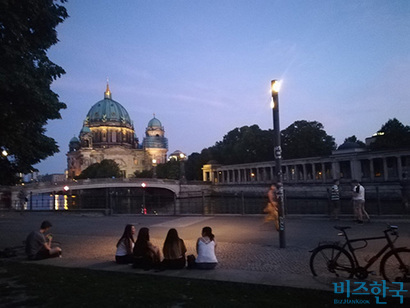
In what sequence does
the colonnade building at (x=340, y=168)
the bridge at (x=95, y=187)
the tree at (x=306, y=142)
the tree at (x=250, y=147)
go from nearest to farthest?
the bridge at (x=95, y=187), the colonnade building at (x=340, y=168), the tree at (x=306, y=142), the tree at (x=250, y=147)

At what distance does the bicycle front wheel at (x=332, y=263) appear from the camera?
6.41 m

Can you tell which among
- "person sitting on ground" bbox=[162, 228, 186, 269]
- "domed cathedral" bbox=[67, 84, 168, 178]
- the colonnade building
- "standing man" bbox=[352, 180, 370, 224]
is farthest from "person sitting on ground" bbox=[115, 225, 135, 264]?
"domed cathedral" bbox=[67, 84, 168, 178]

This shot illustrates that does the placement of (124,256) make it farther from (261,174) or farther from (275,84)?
(261,174)

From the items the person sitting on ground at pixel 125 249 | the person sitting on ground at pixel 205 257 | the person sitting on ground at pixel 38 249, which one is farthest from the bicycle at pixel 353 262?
the person sitting on ground at pixel 38 249

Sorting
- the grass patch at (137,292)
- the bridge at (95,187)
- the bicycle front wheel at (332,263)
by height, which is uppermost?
the bridge at (95,187)

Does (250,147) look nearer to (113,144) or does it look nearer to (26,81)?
(26,81)

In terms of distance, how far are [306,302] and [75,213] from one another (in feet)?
76.7

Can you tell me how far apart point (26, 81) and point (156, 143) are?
148 meters

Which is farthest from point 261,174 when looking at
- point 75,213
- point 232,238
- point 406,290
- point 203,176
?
point 406,290

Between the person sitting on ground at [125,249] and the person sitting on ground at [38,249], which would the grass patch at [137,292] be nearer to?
the person sitting on ground at [125,249]

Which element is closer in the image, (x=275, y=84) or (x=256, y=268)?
(x=256, y=268)

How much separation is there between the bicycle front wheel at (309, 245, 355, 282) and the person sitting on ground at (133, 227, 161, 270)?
139 inches

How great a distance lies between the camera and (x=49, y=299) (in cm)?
567

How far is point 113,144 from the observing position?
14962 cm
